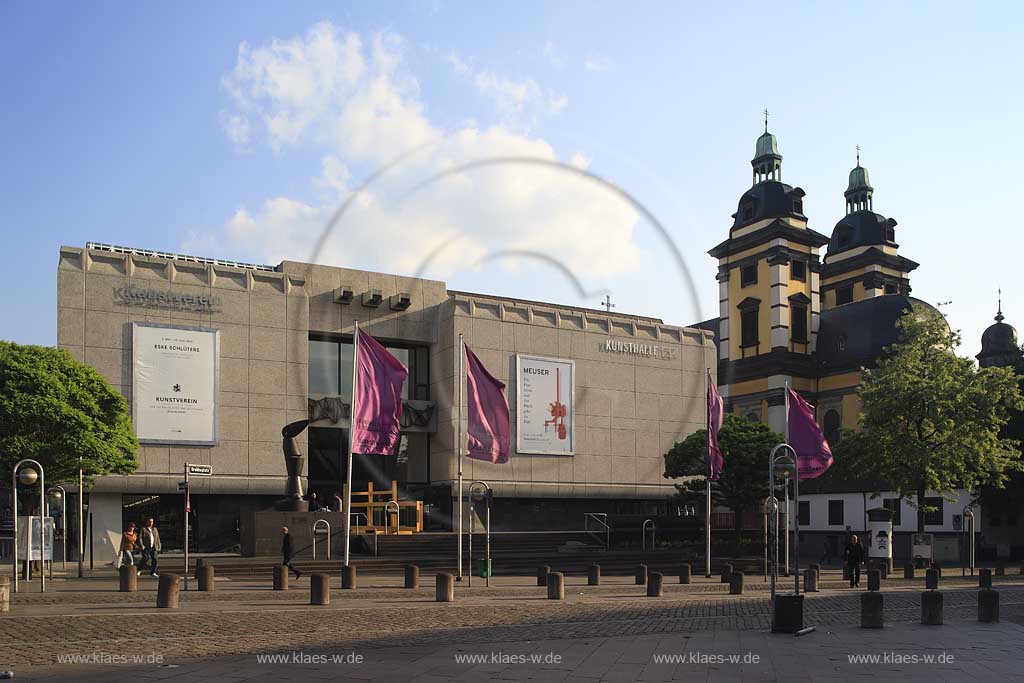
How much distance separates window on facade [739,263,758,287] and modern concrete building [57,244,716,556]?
28.9 meters

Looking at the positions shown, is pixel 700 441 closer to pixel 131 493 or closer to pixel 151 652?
pixel 131 493

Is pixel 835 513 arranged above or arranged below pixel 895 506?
below

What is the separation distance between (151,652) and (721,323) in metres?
91.7

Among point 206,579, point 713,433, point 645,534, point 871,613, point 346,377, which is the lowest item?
point 645,534

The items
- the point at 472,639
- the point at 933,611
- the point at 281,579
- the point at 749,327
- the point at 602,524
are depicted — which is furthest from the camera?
the point at 749,327

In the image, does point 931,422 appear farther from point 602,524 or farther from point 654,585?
point 654,585

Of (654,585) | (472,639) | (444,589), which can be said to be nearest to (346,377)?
(654,585)

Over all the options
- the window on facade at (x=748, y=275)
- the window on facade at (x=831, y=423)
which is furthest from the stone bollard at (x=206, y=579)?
the window on facade at (x=748, y=275)

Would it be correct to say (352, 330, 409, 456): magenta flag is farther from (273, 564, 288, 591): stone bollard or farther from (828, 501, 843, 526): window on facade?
(828, 501, 843, 526): window on facade

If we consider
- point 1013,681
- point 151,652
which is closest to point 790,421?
point 1013,681

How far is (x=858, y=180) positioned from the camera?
401 ft

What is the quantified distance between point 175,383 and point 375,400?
989 inches

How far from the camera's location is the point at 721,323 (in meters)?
105

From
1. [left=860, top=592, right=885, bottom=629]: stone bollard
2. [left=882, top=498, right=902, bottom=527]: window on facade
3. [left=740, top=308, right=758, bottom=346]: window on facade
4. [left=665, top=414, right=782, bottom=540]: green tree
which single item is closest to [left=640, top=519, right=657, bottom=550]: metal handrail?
[left=665, top=414, right=782, bottom=540]: green tree
